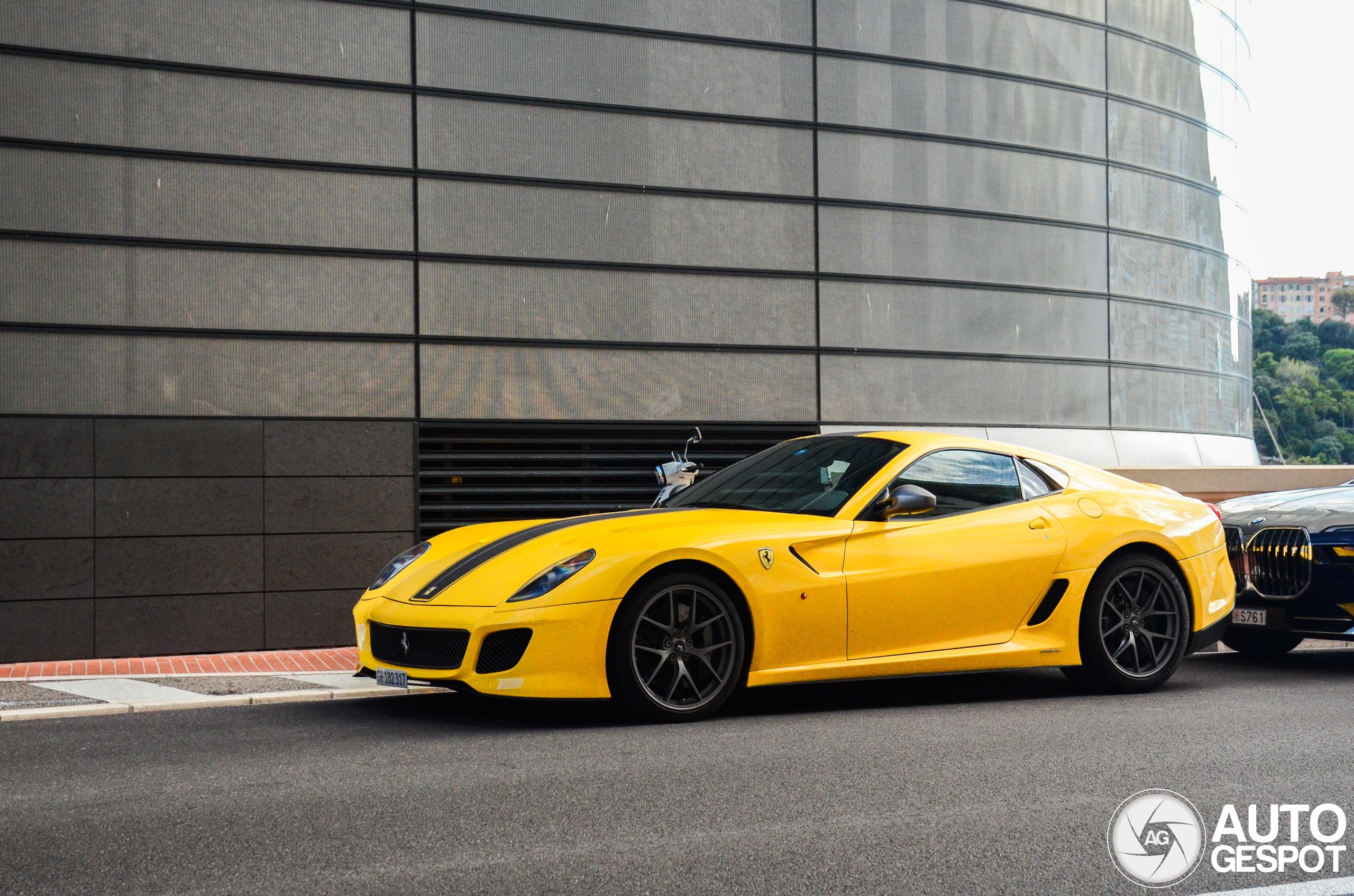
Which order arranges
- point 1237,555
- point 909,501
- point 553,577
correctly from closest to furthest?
point 553,577, point 909,501, point 1237,555

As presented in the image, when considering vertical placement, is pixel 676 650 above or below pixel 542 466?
below

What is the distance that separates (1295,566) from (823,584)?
11.8ft

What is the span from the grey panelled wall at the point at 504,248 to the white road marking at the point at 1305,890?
777 centimetres

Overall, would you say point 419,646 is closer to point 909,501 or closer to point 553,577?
point 553,577

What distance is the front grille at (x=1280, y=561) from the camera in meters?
8.48

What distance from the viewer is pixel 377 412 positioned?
35.8 ft

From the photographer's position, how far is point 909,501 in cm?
697

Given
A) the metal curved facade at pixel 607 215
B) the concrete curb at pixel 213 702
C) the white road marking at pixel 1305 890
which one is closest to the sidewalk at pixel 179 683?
the concrete curb at pixel 213 702

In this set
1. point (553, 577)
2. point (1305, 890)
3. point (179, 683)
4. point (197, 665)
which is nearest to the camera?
point (1305, 890)

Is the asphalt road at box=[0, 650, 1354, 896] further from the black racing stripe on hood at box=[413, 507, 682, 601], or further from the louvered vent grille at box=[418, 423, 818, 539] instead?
the louvered vent grille at box=[418, 423, 818, 539]

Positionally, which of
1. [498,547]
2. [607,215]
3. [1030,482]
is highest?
[607,215]

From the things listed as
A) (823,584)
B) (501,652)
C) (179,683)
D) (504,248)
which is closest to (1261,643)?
(823,584)

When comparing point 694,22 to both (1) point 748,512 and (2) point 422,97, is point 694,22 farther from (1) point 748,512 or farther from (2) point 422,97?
(1) point 748,512

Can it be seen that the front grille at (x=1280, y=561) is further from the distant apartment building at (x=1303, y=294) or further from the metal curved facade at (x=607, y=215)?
the distant apartment building at (x=1303, y=294)
